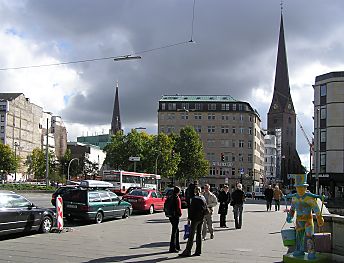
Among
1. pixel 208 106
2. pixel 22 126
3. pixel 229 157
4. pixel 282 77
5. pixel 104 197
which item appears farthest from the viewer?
pixel 282 77

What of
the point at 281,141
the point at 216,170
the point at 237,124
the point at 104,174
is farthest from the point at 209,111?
the point at 104,174

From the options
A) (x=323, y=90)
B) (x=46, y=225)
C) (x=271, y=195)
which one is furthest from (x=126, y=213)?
(x=323, y=90)

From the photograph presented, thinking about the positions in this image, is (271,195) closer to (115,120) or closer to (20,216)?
(20,216)

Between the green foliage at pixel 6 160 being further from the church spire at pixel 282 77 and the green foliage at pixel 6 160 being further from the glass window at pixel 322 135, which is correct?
the church spire at pixel 282 77

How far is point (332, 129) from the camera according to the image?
6212 cm

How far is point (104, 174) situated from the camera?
47688mm

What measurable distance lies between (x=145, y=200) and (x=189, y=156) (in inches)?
2304

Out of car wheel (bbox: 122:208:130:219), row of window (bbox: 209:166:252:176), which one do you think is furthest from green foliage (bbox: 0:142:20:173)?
car wheel (bbox: 122:208:130:219)

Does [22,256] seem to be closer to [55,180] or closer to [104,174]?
[104,174]

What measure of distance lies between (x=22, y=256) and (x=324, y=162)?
57.4 m

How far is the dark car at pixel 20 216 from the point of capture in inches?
560

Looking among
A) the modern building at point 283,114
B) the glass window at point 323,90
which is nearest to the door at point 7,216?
the glass window at point 323,90

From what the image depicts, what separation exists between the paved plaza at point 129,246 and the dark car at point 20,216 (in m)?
0.35

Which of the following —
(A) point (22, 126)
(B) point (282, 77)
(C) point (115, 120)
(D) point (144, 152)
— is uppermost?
(B) point (282, 77)
